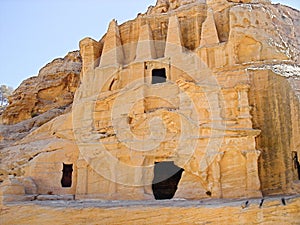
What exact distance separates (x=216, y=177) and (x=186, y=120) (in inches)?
112

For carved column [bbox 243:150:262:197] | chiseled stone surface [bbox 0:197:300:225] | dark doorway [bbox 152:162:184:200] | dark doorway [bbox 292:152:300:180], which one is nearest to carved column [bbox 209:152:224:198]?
carved column [bbox 243:150:262:197]

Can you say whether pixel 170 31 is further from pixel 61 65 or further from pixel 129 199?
pixel 61 65

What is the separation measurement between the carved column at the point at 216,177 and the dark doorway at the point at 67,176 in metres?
8.65

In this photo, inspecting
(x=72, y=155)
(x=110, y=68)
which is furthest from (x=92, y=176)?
(x=110, y=68)

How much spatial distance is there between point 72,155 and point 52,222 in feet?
19.2

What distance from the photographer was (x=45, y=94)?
111 feet

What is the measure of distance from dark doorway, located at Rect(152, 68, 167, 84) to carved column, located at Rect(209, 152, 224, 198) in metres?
8.31

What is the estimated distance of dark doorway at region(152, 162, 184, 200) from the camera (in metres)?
19.9

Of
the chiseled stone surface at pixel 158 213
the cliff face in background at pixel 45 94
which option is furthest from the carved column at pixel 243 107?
the cliff face in background at pixel 45 94

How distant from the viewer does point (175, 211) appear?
42.3 feet

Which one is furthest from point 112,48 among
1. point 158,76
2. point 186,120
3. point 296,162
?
point 296,162

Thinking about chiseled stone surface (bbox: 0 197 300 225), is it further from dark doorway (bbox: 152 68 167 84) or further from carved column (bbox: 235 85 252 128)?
dark doorway (bbox: 152 68 167 84)

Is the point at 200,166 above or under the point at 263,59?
under

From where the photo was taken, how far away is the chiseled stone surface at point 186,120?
1499 cm
